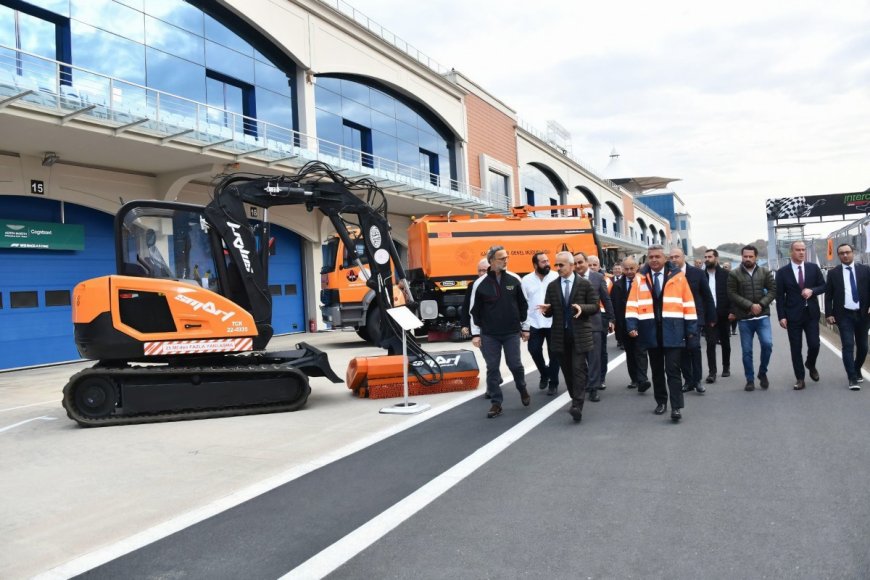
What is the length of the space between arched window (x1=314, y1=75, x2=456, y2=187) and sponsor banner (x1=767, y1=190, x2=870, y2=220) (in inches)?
922

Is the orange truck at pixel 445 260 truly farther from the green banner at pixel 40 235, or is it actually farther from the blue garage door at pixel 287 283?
the green banner at pixel 40 235

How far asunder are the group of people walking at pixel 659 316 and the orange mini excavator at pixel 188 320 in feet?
8.42

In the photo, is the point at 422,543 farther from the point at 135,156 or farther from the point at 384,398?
Answer: the point at 135,156

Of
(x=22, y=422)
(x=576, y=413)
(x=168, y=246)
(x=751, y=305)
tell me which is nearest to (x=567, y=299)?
(x=576, y=413)

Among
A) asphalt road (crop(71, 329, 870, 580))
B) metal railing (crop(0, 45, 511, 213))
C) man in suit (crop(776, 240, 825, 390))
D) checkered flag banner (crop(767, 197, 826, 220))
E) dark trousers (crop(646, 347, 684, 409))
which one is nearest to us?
asphalt road (crop(71, 329, 870, 580))

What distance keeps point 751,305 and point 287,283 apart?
1668cm

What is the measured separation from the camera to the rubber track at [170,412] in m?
7.42

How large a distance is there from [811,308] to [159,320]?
8.13 meters

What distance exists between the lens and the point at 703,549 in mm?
3498

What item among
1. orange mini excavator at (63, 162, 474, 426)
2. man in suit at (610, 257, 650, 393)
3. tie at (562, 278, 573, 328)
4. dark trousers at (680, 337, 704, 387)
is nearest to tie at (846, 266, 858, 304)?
dark trousers at (680, 337, 704, 387)

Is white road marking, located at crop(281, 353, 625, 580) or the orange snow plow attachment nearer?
white road marking, located at crop(281, 353, 625, 580)

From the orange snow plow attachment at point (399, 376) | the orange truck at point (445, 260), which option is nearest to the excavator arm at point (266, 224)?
the orange snow plow attachment at point (399, 376)

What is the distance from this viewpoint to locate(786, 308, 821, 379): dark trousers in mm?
8227

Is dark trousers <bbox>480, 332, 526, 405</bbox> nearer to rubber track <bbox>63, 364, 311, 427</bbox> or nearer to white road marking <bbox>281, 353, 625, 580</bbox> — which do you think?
white road marking <bbox>281, 353, 625, 580</bbox>
